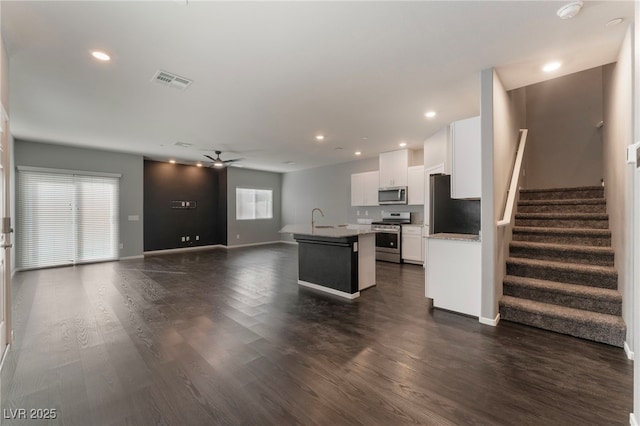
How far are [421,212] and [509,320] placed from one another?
12.5ft

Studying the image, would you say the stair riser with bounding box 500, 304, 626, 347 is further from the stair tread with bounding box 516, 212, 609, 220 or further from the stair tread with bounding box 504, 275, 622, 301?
the stair tread with bounding box 516, 212, 609, 220

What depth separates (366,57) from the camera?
267cm

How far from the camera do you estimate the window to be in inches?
377

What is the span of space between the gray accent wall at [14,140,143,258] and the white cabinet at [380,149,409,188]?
6652 millimetres

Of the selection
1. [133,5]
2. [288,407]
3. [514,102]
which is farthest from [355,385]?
[514,102]

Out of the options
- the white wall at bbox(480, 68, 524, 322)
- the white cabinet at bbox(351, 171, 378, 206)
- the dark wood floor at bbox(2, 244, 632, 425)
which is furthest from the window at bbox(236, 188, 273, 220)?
the white wall at bbox(480, 68, 524, 322)

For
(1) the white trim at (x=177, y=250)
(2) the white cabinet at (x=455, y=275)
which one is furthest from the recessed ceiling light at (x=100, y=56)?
(1) the white trim at (x=177, y=250)

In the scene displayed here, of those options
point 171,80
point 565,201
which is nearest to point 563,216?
point 565,201

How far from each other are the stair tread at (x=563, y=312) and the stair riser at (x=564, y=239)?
1085 millimetres

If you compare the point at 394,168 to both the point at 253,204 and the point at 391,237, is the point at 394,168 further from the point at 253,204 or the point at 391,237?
the point at 253,204

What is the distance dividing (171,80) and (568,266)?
5.12m

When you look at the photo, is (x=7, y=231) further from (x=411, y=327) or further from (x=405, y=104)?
(x=405, y=104)

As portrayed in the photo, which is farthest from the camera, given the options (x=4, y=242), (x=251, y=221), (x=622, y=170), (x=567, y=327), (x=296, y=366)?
(x=251, y=221)

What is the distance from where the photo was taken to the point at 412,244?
6.31 metres
